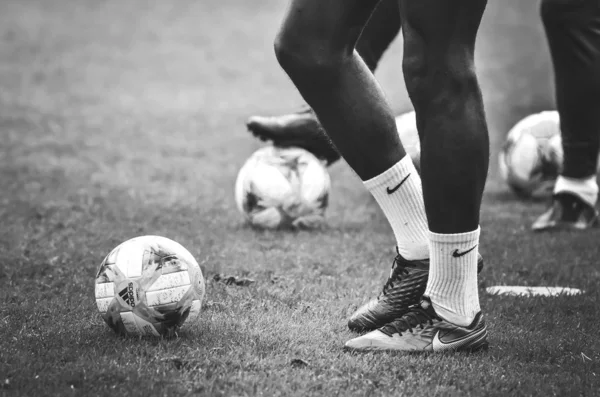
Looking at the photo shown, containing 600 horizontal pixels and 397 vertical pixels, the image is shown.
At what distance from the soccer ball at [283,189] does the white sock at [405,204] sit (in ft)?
6.10

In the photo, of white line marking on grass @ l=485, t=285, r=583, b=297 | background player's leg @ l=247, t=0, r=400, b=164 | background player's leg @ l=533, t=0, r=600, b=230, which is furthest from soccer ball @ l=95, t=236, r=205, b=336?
background player's leg @ l=533, t=0, r=600, b=230

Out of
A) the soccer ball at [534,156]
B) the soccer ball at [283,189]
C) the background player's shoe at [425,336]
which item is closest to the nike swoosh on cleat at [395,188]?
the background player's shoe at [425,336]

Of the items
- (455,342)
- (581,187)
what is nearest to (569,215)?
(581,187)

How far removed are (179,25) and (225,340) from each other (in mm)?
16237

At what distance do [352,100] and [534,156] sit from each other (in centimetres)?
323

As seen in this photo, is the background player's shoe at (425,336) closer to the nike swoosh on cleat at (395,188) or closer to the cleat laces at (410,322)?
the cleat laces at (410,322)

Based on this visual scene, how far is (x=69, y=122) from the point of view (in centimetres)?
890

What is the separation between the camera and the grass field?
2.46 m

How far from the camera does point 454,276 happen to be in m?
2.64

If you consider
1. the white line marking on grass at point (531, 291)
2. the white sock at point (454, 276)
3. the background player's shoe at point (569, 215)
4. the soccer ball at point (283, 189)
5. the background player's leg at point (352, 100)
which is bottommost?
the background player's shoe at point (569, 215)

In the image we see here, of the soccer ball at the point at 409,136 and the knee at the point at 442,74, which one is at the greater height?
the knee at the point at 442,74

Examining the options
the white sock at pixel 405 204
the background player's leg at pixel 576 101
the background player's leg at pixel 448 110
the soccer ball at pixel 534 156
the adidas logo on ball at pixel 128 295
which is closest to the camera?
the background player's leg at pixel 448 110

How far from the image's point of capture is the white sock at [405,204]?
289cm

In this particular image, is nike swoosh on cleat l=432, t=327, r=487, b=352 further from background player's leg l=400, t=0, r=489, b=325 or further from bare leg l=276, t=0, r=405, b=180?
bare leg l=276, t=0, r=405, b=180
